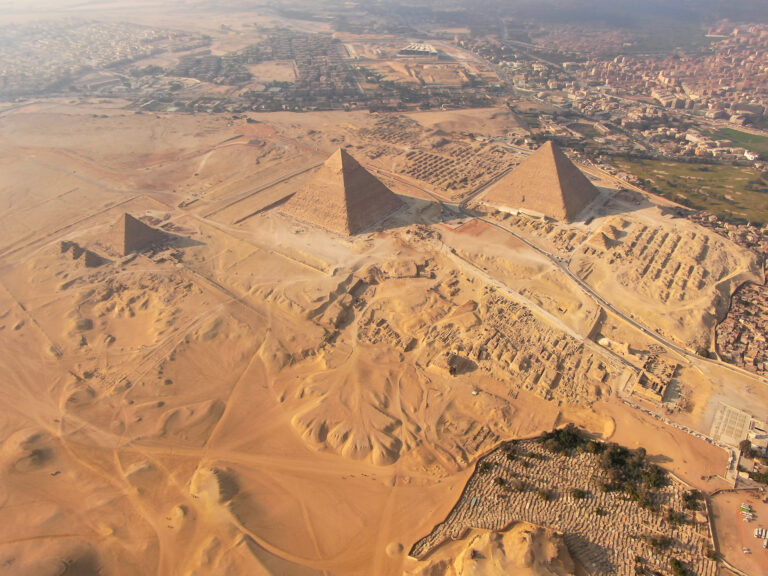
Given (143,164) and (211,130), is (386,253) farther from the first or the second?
(211,130)

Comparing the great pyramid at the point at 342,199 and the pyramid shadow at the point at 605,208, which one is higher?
the great pyramid at the point at 342,199

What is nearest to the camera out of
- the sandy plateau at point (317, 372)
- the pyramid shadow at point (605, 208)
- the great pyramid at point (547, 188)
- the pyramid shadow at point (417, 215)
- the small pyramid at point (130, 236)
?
the sandy plateau at point (317, 372)

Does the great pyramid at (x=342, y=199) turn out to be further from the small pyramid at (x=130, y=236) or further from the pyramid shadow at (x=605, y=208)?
the pyramid shadow at (x=605, y=208)

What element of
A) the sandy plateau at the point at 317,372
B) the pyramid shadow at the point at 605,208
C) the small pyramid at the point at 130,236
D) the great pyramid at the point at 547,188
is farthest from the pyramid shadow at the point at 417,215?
the small pyramid at the point at 130,236

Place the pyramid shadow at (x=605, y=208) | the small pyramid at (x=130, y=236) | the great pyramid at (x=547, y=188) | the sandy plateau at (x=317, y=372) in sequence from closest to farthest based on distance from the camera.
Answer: the sandy plateau at (x=317, y=372)
the small pyramid at (x=130, y=236)
the great pyramid at (x=547, y=188)
the pyramid shadow at (x=605, y=208)

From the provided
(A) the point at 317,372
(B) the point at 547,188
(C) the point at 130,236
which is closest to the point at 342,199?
(A) the point at 317,372

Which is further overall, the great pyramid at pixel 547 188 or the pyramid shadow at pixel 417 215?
the pyramid shadow at pixel 417 215
